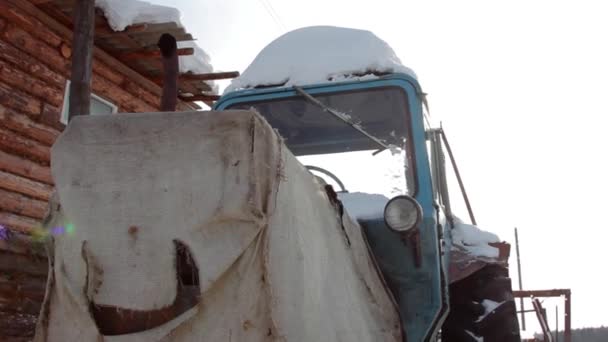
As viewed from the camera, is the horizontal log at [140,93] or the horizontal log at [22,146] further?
the horizontal log at [140,93]

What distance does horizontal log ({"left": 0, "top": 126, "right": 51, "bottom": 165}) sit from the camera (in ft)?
21.3

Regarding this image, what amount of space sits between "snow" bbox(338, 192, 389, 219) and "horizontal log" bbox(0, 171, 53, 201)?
468 centimetres

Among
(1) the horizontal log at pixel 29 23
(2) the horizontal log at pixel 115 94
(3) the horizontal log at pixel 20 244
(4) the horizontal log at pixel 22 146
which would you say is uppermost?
(1) the horizontal log at pixel 29 23

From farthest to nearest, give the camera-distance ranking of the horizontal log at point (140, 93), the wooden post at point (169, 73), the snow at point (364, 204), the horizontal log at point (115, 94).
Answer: the horizontal log at point (140, 93) → the horizontal log at point (115, 94) → the wooden post at point (169, 73) → the snow at point (364, 204)

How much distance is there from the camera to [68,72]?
748cm

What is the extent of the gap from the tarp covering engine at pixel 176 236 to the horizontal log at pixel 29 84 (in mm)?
5757

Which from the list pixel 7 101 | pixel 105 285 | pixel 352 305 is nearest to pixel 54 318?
pixel 105 285

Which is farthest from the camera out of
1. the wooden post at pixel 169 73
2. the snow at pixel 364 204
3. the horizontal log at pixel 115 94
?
the horizontal log at pixel 115 94

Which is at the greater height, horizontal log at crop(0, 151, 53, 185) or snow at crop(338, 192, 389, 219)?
horizontal log at crop(0, 151, 53, 185)

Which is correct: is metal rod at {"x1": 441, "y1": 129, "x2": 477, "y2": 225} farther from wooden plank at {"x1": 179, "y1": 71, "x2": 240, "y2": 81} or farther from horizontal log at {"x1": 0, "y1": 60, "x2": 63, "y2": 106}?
horizontal log at {"x1": 0, "y1": 60, "x2": 63, "y2": 106}

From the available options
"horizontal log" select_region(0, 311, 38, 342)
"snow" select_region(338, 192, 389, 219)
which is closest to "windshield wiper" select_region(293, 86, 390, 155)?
"snow" select_region(338, 192, 389, 219)

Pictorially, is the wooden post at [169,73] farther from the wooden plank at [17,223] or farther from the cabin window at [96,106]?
the cabin window at [96,106]

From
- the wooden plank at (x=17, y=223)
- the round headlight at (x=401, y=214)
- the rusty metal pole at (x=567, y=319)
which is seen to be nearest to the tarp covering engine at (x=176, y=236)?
the round headlight at (x=401, y=214)

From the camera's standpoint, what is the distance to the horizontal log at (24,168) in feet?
21.4
